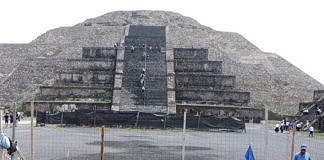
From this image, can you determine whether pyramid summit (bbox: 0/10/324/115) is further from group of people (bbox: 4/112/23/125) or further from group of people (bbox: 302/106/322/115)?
group of people (bbox: 302/106/322/115)

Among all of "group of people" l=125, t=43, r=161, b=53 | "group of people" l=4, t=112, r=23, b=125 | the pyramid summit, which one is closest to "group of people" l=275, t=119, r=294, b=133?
the pyramid summit

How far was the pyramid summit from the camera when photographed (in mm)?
34750

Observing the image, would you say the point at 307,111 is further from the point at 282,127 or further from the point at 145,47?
the point at 145,47

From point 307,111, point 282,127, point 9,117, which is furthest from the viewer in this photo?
point 307,111

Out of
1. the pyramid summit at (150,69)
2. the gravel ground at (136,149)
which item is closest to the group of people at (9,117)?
the pyramid summit at (150,69)

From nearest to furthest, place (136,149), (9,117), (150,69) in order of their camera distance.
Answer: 1. (136,149)
2. (9,117)
3. (150,69)

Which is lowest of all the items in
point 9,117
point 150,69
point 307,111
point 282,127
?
point 9,117

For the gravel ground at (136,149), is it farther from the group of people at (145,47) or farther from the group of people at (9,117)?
the group of people at (145,47)

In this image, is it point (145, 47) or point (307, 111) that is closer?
point (307, 111)

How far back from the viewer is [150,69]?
38969mm

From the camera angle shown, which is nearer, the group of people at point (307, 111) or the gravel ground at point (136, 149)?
the gravel ground at point (136, 149)

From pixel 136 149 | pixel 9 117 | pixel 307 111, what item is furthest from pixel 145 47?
pixel 136 149

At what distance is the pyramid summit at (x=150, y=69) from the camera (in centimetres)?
3475

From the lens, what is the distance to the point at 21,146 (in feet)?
52.7
